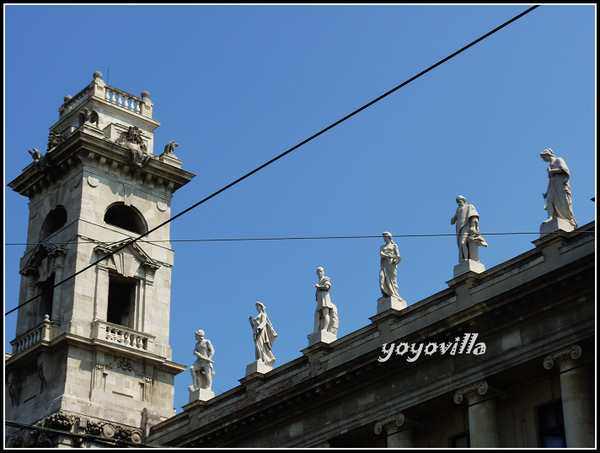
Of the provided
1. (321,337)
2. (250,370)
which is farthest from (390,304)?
(250,370)

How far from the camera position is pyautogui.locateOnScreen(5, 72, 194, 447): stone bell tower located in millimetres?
42406

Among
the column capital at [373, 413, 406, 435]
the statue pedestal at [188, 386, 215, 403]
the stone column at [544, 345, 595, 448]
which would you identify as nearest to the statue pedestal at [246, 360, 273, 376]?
the statue pedestal at [188, 386, 215, 403]

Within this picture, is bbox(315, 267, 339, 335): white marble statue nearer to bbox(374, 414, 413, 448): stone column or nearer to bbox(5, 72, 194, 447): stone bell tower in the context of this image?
bbox(374, 414, 413, 448): stone column

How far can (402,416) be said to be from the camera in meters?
32.0

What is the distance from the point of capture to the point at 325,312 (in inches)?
1421

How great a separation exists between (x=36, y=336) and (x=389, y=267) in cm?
1575

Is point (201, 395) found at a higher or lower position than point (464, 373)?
higher

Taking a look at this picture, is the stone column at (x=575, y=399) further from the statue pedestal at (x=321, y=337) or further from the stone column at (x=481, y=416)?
the statue pedestal at (x=321, y=337)

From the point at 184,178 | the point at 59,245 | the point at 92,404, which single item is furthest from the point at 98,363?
the point at 184,178

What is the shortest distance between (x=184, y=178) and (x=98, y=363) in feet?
30.0

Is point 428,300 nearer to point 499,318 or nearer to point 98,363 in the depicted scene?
point 499,318

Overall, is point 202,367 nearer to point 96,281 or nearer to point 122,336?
point 122,336

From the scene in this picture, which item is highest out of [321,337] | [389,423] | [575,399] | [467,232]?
[467,232]

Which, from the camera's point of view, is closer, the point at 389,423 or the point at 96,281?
the point at 389,423
